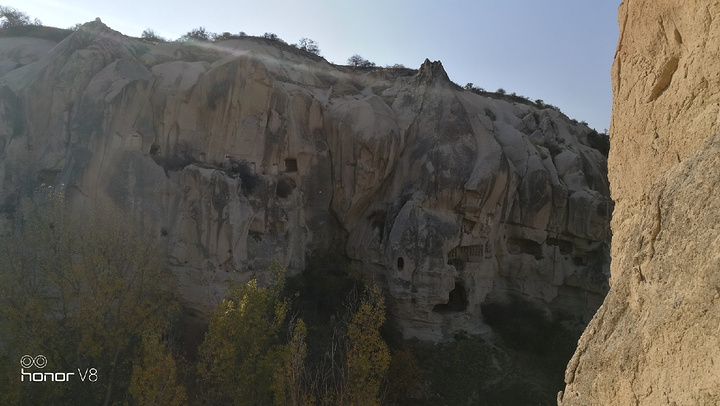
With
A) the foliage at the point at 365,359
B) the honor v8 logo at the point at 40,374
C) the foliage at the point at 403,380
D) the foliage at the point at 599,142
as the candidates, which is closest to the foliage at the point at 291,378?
the foliage at the point at 365,359

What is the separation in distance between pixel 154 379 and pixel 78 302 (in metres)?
2.74

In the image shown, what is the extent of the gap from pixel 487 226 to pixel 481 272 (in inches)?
63.5

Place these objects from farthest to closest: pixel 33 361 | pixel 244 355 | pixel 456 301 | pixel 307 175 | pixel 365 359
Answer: pixel 456 301, pixel 307 175, pixel 365 359, pixel 244 355, pixel 33 361

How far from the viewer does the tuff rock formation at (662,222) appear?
299 centimetres

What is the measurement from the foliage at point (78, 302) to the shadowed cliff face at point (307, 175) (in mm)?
2542

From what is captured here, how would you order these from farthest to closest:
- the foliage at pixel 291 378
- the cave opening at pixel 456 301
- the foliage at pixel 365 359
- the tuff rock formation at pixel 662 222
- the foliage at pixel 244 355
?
the cave opening at pixel 456 301, the foliage at pixel 365 359, the foliage at pixel 244 355, the foliage at pixel 291 378, the tuff rock formation at pixel 662 222

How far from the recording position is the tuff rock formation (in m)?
2.99

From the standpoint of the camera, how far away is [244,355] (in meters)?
11.2

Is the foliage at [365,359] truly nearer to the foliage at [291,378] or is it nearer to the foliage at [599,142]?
the foliage at [291,378]

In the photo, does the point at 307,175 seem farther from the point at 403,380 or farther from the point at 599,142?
the point at 599,142

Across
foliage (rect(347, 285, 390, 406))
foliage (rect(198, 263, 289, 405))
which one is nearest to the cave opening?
foliage (rect(347, 285, 390, 406))

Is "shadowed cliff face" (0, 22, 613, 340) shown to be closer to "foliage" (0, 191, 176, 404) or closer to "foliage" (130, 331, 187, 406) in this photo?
"foliage" (0, 191, 176, 404)

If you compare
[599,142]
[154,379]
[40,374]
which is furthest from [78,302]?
[599,142]

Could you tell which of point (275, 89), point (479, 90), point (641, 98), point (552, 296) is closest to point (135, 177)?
point (275, 89)
